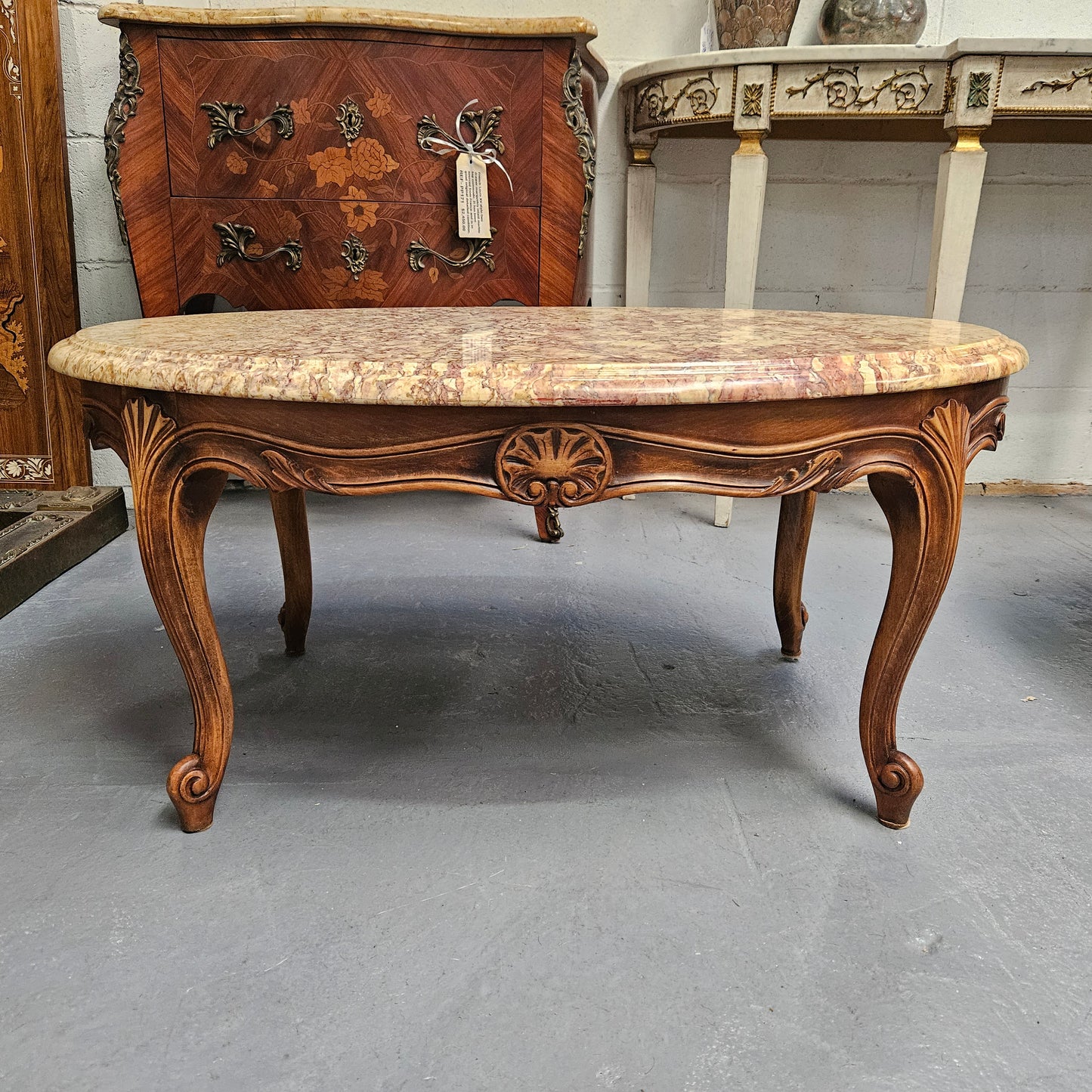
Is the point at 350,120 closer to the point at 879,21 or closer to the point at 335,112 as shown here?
the point at 335,112

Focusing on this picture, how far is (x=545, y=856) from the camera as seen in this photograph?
108cm

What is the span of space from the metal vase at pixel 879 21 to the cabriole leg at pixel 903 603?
5.50 ft

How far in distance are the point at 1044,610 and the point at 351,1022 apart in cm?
159

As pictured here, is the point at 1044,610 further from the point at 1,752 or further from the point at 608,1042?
the point at 1,752

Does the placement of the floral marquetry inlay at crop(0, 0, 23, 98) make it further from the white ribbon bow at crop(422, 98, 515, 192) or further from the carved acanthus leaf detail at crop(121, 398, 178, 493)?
the carved acanthus leaf detail at crop(121, 398, 178, 493)

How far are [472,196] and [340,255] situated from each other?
1.07 ft

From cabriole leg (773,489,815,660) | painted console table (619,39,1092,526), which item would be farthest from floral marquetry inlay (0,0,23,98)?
cabriole leg (773,489,815,660)

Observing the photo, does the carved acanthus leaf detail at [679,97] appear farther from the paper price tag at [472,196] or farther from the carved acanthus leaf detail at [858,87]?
the paper price tag at [472,196]

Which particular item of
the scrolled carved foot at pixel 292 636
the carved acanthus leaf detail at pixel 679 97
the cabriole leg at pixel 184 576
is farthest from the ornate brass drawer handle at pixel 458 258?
the cabriole leg at pixel 184 576

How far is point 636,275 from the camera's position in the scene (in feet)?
8.44

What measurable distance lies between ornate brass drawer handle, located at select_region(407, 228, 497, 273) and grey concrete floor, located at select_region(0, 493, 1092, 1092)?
2.57 ft

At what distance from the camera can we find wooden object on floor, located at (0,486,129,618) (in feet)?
6.13

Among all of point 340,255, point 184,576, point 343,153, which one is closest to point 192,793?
point 184,576

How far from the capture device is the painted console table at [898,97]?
79.4 inches
